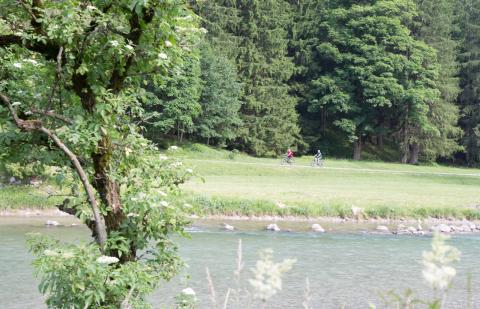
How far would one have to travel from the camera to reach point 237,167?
44219mm

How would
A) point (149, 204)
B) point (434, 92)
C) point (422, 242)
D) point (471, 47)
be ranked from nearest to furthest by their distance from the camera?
point (149, 204) < point (422, 242) < point (434, 92) < point (471, 47)

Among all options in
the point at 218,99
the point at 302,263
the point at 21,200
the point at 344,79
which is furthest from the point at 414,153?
the point at 302,263

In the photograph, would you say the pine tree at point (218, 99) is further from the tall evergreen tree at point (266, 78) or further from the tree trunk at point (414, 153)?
the tree trunk at point (414, 153)

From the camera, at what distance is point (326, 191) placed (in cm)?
3450

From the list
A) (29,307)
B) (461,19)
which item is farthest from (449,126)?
(29,307)

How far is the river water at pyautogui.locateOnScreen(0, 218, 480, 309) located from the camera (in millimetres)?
14523

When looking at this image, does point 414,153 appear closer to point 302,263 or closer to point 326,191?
point 326,191

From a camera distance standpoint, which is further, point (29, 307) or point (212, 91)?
point (212, 91)

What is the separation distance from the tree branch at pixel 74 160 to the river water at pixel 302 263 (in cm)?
486

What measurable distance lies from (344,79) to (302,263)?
4879cm

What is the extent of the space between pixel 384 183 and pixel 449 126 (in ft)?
76.1

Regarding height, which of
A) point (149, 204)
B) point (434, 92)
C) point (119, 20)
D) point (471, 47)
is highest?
point (471, 47)

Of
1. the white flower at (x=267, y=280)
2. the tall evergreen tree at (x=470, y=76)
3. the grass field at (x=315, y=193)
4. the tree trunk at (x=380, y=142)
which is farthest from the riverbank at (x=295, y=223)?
the tree trunk at (x=380, y=142)

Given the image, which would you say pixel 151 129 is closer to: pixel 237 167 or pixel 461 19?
pixel 237 167
